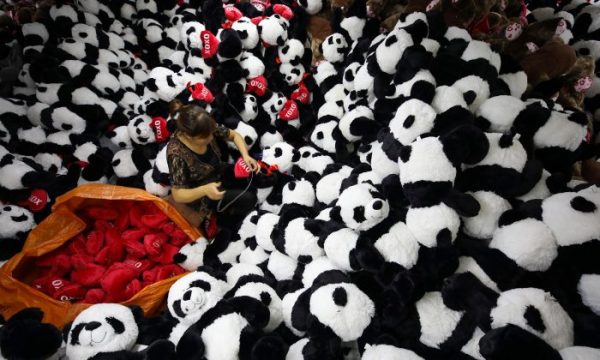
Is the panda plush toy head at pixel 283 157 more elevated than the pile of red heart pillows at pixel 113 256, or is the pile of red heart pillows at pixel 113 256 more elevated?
the panda plush toy head at pixel 283 157

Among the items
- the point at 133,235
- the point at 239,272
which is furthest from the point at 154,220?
the point at 239,272

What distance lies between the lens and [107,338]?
1123 mm

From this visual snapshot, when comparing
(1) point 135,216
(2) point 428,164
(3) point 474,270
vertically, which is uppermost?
(2) point 428,164

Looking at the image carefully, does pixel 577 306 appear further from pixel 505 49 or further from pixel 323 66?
pixel 323 66

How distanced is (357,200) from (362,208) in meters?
0.04

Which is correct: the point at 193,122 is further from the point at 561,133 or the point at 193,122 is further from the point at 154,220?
the point at 561,133

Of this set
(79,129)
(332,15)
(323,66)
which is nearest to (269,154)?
(323,66)

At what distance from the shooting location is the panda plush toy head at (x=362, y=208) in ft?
3.41

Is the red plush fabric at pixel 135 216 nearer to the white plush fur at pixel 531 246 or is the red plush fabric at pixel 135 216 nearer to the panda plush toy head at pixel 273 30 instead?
the panda plush toy head at pixel 273 30

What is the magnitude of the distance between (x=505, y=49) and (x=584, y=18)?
43.8 inches

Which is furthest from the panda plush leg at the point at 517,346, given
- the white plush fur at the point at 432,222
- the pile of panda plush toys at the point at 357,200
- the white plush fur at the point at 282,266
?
the white plush fur at the point at 282,266

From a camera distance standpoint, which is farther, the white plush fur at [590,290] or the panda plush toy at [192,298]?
the panda plush toy at [192,298]

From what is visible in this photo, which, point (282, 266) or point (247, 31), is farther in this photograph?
point (247, 31)

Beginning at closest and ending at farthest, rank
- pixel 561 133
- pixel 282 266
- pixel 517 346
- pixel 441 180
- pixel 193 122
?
pixel 517 346
pixel 441 180
pixel 561 133
pixel 282 266
pixel 193 122
